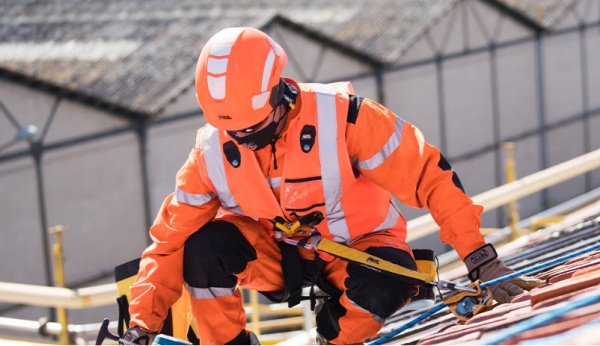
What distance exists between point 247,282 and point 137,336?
0.52 metres

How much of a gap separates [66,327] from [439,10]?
1249 cm

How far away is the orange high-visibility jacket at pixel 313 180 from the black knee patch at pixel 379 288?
206 millimetres

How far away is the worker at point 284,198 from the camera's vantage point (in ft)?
9.86

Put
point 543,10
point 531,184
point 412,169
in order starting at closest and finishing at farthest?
point 412,169 < point 531,184 < point 543,10

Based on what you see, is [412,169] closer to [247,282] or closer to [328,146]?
[328,146]

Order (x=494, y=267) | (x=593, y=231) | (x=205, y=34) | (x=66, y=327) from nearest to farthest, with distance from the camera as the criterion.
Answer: (x=494, y=267)
(x=593, y=231)
(x=66, y=327)
(x=205, y=34)

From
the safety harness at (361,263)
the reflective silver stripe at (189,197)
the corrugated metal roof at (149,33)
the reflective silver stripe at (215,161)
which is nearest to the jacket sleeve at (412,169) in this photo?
the safety harness at (361,263)

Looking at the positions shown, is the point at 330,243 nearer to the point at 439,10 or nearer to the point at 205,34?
the point at 205,34

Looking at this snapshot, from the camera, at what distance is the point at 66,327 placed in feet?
16.0

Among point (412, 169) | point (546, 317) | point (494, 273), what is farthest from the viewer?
point (412, 169)

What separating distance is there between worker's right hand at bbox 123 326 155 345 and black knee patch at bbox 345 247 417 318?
745 mm

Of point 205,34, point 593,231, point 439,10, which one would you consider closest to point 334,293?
point 593,231

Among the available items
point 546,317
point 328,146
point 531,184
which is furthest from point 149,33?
point 546,317

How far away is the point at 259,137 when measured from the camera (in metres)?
3.09
